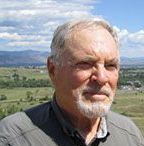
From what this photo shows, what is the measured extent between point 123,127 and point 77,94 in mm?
516

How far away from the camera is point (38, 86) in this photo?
119562 millimetres

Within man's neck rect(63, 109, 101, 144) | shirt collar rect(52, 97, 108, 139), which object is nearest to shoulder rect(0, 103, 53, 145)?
shirt collar rect(52, 97, 108, 139)

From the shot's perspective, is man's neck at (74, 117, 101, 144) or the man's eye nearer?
the man's eye

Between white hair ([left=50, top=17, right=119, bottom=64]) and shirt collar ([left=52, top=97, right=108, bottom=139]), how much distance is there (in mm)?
290

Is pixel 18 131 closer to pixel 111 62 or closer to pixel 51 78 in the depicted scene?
pixel 51 78

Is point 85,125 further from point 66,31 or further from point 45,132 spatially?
point 66,31

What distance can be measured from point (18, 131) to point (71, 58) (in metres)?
0.53

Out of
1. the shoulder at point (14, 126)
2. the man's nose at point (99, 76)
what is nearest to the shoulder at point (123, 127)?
the man's nose at point (99, 76)

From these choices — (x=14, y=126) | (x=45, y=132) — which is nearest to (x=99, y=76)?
(x=45, y=132)

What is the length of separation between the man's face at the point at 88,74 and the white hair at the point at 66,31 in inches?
1.5

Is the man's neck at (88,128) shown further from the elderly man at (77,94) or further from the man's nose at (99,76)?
the man's nose at (99,76)

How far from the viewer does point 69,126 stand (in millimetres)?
2852

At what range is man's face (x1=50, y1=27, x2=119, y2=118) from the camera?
→ 9.09ft

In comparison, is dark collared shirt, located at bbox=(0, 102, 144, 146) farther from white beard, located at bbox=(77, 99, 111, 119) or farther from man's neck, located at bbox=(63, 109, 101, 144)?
white beard, located at bbox=(77, 99, 111, 119)
